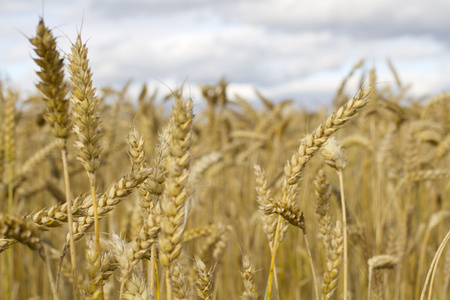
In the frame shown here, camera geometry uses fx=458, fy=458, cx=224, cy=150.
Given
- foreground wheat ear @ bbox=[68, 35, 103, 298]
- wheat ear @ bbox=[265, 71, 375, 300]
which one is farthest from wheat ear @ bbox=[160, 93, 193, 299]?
wheat ear @ bbox=[265, 71, 375, 300]

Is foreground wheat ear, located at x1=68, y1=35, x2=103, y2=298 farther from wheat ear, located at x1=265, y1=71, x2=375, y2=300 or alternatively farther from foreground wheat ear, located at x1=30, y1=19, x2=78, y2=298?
wheat ear, located at x1=265, y1=71, x2=375, y2=300

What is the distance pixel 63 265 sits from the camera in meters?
0.76

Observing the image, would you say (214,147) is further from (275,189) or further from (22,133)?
(22,133)

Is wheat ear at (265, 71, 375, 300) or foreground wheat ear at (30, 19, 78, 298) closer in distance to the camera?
foreground wheat ear at (30, 19, 78, 298)

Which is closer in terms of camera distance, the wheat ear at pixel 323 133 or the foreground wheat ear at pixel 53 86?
the foreground wheat ear at pixel 53 86

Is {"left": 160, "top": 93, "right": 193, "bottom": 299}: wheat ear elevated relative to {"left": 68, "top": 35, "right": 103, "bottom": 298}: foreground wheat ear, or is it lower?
lower

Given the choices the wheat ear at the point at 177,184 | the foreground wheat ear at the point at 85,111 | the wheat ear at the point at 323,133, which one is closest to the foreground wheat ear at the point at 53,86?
the foreground wheat ear at the point at 85,111

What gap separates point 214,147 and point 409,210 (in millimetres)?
1705

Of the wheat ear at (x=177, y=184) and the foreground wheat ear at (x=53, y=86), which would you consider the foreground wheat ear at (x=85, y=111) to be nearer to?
the foreground wheat ear at (x=53, y=86)

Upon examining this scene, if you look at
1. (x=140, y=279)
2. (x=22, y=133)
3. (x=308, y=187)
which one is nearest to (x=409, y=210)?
(x=308, y=187)

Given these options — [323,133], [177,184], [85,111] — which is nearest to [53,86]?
[85,111]

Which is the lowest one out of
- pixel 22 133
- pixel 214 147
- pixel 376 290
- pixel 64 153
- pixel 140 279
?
pixel 376 290

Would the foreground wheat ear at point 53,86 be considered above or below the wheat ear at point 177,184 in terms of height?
above

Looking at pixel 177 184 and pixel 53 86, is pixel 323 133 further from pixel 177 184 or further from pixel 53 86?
pixel 53 86
